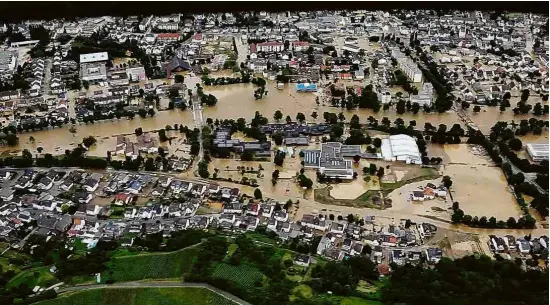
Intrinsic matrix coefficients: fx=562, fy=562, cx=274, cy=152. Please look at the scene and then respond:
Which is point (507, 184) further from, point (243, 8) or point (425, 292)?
point (243, 8)

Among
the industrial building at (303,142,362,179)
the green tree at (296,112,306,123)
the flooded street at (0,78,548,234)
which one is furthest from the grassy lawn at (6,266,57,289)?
the green tree at (296,112,306,123)

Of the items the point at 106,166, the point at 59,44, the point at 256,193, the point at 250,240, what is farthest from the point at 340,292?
the point at 59,44

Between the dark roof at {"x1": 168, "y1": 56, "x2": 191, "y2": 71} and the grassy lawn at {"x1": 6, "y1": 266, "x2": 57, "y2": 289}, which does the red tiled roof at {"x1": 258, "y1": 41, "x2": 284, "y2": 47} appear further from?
the grassy lawn at {"x1": 6, "y1": 266, "x2": 57, "y2": 289}

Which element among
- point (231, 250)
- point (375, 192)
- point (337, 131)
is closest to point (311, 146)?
point (337, 131)

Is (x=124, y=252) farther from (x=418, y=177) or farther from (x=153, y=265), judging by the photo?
(x=418, y=177)

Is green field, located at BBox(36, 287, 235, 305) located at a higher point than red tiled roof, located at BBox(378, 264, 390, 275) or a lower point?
higher

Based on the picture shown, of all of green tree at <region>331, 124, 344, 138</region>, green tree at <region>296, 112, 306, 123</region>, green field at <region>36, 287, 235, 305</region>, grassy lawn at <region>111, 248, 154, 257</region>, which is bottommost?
green field at <region>36, 287, 235, 305</region>
